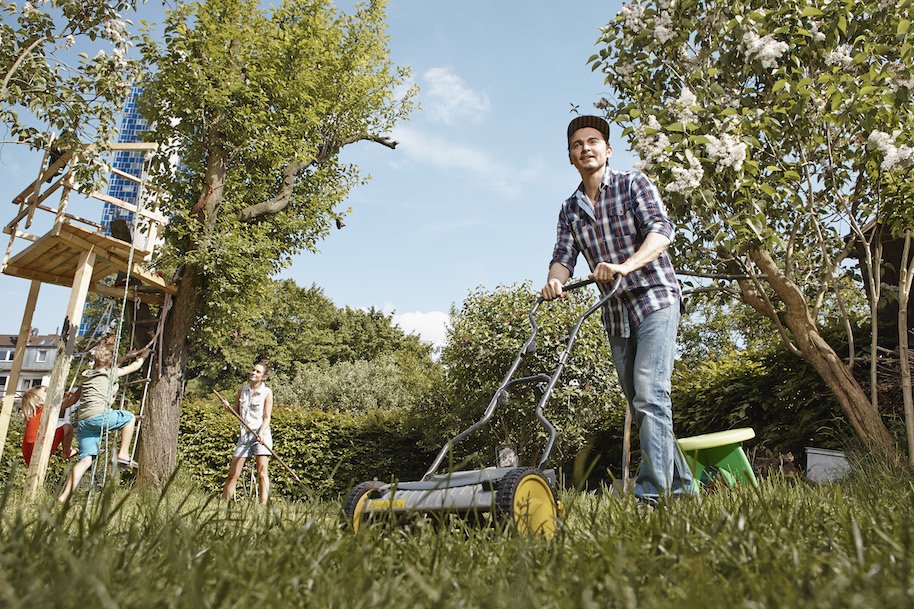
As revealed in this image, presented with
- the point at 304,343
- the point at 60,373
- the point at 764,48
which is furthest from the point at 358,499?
the point at 304,343

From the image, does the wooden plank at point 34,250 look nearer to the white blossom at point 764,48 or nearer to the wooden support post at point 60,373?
the wooden support post at point 60,373

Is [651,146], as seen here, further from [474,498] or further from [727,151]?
[474,498]

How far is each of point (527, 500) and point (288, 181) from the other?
11.4 meters

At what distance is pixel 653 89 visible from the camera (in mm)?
6516

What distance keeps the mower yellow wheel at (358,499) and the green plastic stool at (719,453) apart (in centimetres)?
256

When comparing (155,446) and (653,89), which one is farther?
(155,446)

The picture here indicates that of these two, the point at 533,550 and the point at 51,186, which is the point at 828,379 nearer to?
the point at 533,550

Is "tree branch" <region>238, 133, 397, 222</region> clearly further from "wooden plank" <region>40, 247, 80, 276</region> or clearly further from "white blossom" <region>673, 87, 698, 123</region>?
"white blossom" <region>673, 87, 698, 123</region>

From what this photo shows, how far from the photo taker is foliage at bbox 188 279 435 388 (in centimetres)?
3106

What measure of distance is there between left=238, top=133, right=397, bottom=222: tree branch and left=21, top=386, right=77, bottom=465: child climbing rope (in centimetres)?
423

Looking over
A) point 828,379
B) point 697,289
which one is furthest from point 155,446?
point 828,379

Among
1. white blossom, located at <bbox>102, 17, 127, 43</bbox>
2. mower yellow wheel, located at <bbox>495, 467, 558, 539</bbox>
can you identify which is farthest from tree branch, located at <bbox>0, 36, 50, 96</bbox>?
mower yellow wheel, located at <bbox>495, 467, 558, 539</bbox>

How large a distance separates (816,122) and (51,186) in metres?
8.15

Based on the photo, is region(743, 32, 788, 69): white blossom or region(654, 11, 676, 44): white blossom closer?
region(743, 32, 788, 69): white blossom
